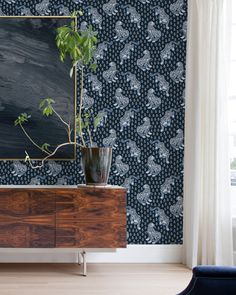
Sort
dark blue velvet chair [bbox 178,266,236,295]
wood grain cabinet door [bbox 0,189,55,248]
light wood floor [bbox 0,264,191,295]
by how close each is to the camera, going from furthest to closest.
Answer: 1. wood grain cabinet door [bbox 0,189,55,248]
2. light wood floor [bbox 0,264,191,295]
3. dark blue velvet chair [bbox 178,266,236,295]

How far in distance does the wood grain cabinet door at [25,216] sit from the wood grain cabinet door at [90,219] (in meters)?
0.09

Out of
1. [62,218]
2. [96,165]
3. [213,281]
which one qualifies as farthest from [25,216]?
[213,281]

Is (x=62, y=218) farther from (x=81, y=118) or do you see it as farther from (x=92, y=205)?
(x=81, y=118)

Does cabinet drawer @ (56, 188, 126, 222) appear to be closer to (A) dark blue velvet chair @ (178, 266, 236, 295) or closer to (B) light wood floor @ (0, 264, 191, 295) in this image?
(B) light wood floor @ (0, 264, 191, 295)

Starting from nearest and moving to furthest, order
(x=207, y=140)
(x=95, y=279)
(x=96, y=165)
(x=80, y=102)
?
(x=95, y=279) < (x=96, y=165) < (x=207, y=140) < (x=80, y=102)

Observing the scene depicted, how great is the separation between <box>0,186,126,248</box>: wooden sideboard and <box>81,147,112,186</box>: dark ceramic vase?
0.08m

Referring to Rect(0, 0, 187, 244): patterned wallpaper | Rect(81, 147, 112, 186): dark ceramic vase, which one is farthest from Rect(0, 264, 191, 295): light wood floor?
Rect(81, 147, 112, 186): dark ceramic vase

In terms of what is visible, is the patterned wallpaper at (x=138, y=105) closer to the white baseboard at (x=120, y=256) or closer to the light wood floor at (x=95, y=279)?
the white baseboard at (x=120, y=256)

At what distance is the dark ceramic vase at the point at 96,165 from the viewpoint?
4199 millimetres

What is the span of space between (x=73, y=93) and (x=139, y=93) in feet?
2.01

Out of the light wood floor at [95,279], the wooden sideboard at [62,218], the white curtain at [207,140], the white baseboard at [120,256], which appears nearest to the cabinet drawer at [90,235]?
the wooden sideboard at [62,218]

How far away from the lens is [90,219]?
414 cm

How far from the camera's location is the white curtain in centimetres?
417

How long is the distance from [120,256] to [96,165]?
1.04 meters
